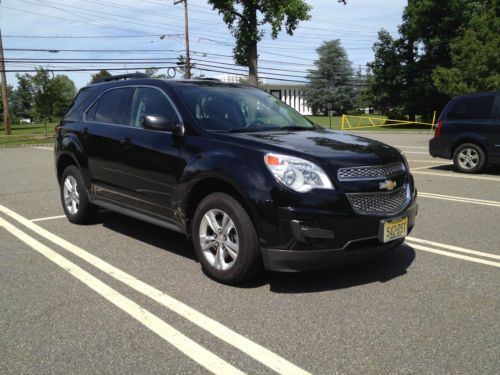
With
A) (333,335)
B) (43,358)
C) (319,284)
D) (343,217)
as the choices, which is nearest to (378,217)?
(343,217)

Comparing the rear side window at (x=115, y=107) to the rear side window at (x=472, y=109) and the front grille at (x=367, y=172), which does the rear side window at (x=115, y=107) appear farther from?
the rear side window at (x=472, y=109)

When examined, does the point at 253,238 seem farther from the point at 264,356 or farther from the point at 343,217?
the point at 264,356


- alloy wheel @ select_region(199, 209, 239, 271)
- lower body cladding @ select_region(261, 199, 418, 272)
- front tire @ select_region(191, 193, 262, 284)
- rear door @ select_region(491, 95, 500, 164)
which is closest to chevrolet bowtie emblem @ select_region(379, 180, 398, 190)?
lower body cladding @ select_region(261, 199, 418, 272)

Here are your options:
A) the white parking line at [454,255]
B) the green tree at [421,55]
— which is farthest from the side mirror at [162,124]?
the green tree at [421,55]

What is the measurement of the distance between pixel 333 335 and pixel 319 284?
3.07 ft

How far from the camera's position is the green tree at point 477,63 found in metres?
26.5

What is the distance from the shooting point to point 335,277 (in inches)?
168

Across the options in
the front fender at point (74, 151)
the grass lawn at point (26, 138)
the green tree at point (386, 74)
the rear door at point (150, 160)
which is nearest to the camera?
the rear door at point (150, 160)

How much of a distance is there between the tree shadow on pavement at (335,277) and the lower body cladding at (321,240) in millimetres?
394

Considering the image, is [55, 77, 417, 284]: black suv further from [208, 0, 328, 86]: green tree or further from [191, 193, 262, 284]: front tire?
[208, 0, 328, 86]: green tree

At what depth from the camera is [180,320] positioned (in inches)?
136

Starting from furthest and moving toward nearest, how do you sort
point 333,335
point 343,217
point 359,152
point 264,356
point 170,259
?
point 170,259 → point 359,152 → point 343,217 → point 333,335 → point 264,356

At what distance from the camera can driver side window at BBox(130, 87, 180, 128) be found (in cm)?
478

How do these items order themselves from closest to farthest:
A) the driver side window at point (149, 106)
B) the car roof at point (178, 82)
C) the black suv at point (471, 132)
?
the driver side window at point (149, 106)
the car roof at point (178, 82)
the black suv at point (471, 132)
